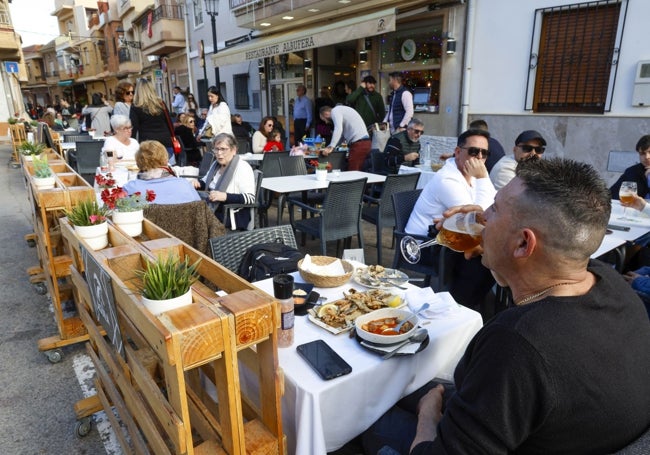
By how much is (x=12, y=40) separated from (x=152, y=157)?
23.7 m

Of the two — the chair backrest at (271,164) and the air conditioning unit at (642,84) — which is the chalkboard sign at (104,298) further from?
the air conditioning unit at (642,84)

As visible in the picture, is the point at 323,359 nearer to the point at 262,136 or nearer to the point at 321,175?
the point at 321,175

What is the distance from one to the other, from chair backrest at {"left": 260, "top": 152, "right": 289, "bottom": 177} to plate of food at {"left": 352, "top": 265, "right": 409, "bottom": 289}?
13.2 feet

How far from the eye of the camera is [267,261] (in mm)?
2365

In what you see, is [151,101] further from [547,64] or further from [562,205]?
[547,64]

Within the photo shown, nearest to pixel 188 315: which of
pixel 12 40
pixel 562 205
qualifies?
pixel 562 205

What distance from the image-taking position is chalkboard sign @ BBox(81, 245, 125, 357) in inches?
53.2

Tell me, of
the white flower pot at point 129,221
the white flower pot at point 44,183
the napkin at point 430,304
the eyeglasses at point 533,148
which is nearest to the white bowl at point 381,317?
the napkin at point 430,304

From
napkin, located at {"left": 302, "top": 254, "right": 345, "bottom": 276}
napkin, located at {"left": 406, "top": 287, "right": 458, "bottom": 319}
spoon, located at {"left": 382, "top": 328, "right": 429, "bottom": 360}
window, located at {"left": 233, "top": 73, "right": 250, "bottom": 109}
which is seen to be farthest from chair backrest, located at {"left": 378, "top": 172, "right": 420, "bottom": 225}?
window, located at {"left": 233, "top": 73, "right": 250, "bottom": 109}

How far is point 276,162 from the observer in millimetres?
5949

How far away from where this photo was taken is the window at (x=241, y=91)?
50.9ft

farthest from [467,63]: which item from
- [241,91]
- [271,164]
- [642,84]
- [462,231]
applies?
[241,91]

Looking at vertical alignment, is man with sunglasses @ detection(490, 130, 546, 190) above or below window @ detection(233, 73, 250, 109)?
below

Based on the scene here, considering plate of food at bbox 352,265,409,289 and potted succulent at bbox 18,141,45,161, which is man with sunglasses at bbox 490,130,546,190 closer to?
plate of food at bbox 352,265,409,289
